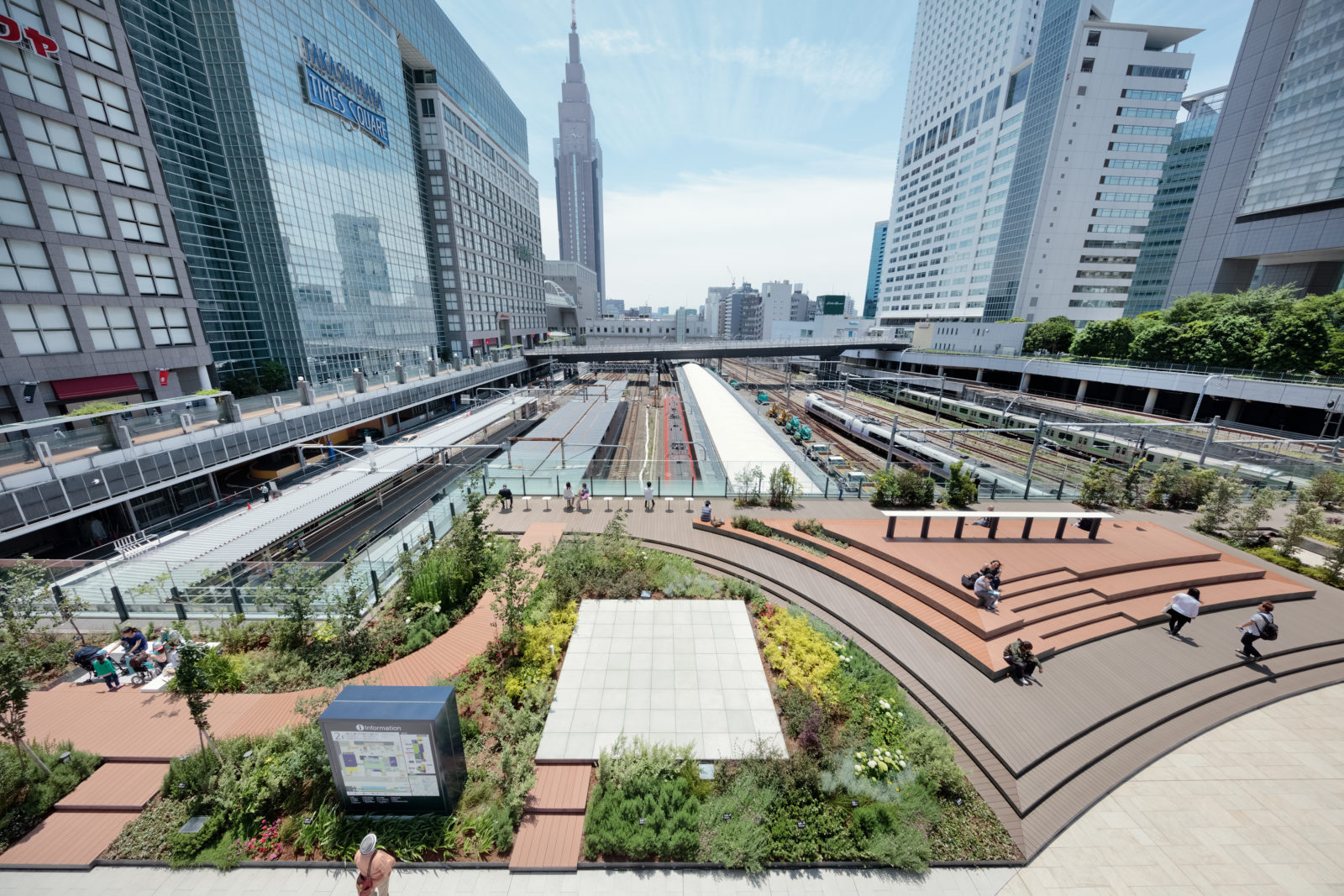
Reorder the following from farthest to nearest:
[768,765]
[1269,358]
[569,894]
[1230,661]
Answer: [1269,358]
[1230,661]
[768,765]
[569,894]

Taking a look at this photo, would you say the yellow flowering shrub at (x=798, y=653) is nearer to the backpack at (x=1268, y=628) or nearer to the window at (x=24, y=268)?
the backpack at (x=1268, y=628)

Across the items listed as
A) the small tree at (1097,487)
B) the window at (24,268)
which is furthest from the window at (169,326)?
the small tree at (1097,487)

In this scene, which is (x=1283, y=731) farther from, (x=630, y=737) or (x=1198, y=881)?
(x=630, y=737)

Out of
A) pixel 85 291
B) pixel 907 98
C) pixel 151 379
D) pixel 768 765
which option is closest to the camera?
pixel 768 765

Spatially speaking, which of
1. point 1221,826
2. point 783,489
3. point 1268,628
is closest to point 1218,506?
point 1268,628

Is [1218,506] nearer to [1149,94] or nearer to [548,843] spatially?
[548,843]

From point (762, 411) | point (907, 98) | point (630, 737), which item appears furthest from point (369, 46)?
point (907, 98)

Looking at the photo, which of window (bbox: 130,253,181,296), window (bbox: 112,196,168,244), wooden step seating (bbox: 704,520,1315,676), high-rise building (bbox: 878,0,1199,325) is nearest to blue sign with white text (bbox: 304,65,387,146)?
window (bbox: 112,196,168,244)
